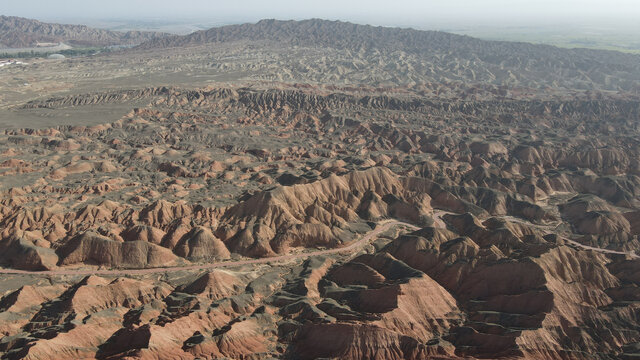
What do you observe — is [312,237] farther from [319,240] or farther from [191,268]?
[191,268]

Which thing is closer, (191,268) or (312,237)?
(191,268)

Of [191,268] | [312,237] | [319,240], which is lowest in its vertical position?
[191,268]

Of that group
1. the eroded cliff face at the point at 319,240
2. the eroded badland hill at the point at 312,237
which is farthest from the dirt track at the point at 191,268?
the eroded cliff face at the point at 319,240

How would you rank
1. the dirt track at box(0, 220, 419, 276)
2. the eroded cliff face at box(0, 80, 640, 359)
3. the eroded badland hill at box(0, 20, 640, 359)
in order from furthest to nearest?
the dirt track at box(0, 220, 419, 276) < the eroded badland hill at box(0, 20, 640, 359) < the eroded cliff face at box(0, 80, 640, 359)

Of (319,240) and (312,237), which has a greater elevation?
(312,237)

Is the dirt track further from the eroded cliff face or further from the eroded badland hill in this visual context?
the eroded cliff face

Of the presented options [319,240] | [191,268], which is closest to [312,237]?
[319,240]

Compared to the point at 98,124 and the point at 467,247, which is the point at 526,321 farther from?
the point at 98,124

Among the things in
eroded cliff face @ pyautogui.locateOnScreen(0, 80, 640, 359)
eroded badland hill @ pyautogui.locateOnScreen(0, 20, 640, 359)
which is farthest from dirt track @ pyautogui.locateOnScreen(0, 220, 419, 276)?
eroded cliff face @ pyautogui.locateOnScreen(0, 80, 640, 359)

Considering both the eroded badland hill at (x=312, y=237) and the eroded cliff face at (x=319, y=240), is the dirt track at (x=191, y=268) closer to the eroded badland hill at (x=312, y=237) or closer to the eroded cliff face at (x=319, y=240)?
the eroded badland hill at (x=312, y=237)

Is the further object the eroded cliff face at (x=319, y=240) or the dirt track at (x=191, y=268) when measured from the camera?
the dirt track at (x=191, y=268)

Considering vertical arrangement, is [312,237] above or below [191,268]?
above
